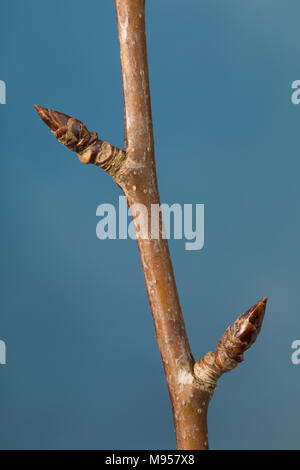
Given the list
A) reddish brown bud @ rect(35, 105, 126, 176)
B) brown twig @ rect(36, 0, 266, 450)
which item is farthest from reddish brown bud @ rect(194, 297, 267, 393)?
reddish brown bud @ rect(35, 105, 126, 176)

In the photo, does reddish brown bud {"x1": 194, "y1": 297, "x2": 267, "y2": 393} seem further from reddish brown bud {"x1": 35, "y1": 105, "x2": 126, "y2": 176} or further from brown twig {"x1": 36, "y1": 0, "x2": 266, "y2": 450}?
reddish brown bud {"x1": 35, "y1": 105, "x2": 126, "y2": 176}

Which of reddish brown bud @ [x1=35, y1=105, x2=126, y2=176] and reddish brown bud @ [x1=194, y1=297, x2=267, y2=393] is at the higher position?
reddish brown bud @ [x1=35, y1=105, x2=126, y2=176]

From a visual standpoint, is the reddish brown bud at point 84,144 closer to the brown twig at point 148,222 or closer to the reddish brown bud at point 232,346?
the brown twig at point 148,222

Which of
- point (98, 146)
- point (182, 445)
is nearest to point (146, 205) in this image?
point (98, 146)

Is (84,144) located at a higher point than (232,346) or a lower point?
higher

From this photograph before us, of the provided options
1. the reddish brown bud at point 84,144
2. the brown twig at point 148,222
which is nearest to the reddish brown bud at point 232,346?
the brown twig at point 148,222

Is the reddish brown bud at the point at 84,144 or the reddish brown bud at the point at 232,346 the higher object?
the reddish brown bud at the point at 84,144

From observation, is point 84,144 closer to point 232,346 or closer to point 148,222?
point 148,222

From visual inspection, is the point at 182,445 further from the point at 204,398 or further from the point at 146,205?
the point at 146,205

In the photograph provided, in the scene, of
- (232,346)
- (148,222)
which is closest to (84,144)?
(148,222)
